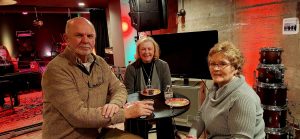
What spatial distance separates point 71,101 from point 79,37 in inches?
19.1

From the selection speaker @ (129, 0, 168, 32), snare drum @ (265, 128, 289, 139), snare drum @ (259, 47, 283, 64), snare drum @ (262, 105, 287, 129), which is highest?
speaker @ (129, 0, 168, 32)

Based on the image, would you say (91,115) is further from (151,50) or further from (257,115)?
(151,50)

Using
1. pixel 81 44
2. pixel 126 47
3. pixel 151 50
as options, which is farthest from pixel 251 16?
pixel 126 47

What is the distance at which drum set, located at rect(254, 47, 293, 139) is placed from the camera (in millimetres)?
2608

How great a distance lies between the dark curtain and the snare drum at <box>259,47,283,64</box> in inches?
250

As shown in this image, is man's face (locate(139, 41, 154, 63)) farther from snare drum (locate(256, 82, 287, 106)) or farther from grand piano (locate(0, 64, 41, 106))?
grand piano (locate(0, 64, 41, 106))

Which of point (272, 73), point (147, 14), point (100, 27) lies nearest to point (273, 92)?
point (272, 73)

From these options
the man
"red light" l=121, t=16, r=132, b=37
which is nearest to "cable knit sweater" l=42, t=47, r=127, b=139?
the man

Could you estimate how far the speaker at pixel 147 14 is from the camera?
3.64 meters

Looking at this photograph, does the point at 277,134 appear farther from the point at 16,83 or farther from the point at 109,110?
the point at 16,83

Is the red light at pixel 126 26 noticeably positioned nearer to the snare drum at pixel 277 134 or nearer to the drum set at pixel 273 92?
the drum set at pixel 273 92

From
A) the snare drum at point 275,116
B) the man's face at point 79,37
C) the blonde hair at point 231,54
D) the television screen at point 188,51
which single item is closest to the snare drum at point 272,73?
the snare drum at point 275,116

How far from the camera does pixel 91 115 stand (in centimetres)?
152

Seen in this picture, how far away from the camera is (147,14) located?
148 inches
